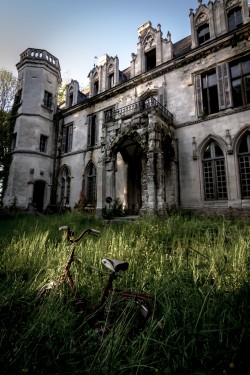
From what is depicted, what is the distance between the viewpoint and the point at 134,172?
45.8 feet

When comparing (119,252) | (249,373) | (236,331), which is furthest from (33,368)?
(119,252)

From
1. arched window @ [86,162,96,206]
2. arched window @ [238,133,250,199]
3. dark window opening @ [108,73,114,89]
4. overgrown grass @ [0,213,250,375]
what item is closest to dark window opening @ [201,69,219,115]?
arched window @ [238,133,250,199]

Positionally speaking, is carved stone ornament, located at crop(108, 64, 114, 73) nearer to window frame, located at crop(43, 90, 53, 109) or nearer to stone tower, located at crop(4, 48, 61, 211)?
stone tower, located at crop(4, 48, 61, 211)

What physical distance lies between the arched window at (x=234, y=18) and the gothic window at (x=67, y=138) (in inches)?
518

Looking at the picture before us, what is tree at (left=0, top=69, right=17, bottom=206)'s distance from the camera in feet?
55.4

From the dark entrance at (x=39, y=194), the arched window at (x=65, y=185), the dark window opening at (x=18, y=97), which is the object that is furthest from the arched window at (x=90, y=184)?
the dark window opening at (x=18, y=97)

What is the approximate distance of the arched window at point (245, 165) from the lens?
9.56m

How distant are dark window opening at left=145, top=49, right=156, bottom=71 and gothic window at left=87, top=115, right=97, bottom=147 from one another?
5551mm

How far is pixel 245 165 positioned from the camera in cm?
974

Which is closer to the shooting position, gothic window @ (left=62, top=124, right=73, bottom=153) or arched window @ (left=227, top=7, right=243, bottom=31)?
arched window @ (left=227, top=7, right=243, bottom=31)

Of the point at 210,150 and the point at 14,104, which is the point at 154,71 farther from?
the point at 14,104

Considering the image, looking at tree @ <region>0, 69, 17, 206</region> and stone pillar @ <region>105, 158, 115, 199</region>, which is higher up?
tree @ <region>0, 69, 17, 206</region>

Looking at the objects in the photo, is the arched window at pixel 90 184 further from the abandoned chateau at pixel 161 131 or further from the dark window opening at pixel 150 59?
the dark window opening at pixel 150 59

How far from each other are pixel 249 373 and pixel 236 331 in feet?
1.24
